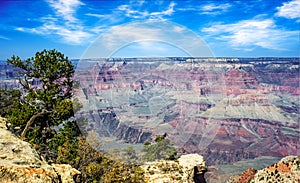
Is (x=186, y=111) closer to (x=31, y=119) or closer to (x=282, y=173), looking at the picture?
(x=282, y=173)

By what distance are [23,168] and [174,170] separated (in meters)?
12.3

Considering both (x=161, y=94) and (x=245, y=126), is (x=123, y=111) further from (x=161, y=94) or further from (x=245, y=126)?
(x=245, y=126)

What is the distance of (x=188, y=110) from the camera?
49.0 meters

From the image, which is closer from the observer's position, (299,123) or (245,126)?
(245,126)

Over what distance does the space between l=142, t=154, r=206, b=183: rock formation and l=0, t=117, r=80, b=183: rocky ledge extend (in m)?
8.56

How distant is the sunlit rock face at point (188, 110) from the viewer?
21969 mm

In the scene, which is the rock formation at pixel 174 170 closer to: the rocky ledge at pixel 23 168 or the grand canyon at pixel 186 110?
the grand canyon at pixel 186 110

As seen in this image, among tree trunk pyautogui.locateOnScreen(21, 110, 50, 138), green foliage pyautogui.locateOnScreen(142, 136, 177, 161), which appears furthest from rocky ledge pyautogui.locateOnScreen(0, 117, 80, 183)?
green foliage pyautogui.locateOnScreen(142, 136, 177, 161)

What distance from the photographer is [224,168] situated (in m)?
105

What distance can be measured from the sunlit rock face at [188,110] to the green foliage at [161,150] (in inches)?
45.1

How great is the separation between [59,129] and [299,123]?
173 meters

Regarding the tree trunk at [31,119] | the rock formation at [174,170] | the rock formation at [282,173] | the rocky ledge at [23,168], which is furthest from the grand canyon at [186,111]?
the rocky ledge at [23,168]

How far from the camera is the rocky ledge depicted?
270 inches

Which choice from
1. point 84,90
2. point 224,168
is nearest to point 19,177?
point 84,90
